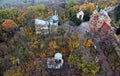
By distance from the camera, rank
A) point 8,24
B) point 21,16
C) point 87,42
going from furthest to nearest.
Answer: point 21,16
point 8,24
point 87,42

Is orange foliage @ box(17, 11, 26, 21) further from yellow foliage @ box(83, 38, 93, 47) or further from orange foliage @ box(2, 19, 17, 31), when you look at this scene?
yellow foliage @ box(83, 38, 93, 47)

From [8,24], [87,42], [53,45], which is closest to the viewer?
[53,45]

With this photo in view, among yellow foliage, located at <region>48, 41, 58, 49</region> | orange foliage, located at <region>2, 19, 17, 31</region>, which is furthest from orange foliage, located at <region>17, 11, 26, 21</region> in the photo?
yellow foliage, located at <region>48, 41, 58, 49</region>

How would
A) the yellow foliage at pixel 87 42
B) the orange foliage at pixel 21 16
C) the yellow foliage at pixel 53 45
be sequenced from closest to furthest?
1. the yellow foliage at pixel 53 45
2. the yellow foliage at pixel 87 42
3. the orange foliage at pixel 21 16

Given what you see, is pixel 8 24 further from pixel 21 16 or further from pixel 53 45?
pixel 53 45

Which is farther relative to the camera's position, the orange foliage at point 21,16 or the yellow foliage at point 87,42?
the orange foliage at point 21,16

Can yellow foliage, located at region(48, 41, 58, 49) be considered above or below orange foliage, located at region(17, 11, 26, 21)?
below

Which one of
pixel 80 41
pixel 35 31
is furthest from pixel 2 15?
pixel 80 41

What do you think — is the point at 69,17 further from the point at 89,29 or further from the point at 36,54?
the point at 36,54

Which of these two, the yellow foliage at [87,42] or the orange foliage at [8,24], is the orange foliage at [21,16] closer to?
the orange foliage at [8,24]

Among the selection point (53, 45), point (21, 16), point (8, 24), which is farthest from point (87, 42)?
point (21, 16)

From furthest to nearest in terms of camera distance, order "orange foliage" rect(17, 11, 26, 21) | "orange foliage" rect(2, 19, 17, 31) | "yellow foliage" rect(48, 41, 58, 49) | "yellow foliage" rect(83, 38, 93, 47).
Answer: "orange foliage" rect(17, 11, 26, 21), "orange foliage" rect(2, 19, 17, 31), "yellow foliage" rect(83, 38, 93, 47), "yellow foliage" rect(48, 41, 58, 49)

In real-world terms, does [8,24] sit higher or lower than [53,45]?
higher

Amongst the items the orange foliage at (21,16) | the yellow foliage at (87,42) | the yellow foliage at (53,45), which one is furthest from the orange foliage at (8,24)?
the yellow foliage at (87,42)
